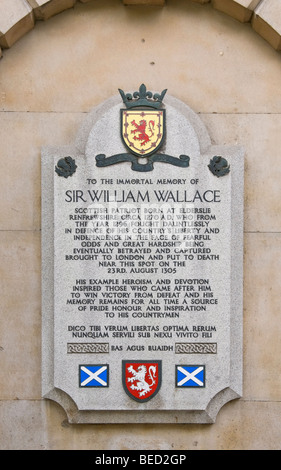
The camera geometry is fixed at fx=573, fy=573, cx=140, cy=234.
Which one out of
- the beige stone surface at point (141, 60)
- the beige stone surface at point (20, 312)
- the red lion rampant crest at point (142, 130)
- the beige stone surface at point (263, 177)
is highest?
the beige stone surface at point (141, 60)

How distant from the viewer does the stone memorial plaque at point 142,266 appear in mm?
5219

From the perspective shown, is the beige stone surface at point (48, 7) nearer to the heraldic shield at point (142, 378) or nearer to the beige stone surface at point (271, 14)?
the beige stone surface at point (271, 14)

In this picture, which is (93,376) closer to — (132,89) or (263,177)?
(263,177)

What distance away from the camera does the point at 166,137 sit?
207 inches

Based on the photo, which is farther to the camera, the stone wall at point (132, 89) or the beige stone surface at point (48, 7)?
the stone wall at point (132, 89)

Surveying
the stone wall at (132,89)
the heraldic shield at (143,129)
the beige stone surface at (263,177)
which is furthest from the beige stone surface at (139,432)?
the heraldic shield at (143,129)

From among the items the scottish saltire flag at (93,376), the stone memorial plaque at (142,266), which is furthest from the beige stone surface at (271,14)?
the scottish saltire flag at (93,376)

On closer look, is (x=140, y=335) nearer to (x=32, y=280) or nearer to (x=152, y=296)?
(x=152, y=296)

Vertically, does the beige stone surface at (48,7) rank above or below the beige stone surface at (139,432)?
above

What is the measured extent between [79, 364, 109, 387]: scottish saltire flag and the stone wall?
0.43 metres

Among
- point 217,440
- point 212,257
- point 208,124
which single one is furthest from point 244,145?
point 217,440

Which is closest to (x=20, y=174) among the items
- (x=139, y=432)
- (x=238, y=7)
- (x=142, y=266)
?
(x=142, y=266)

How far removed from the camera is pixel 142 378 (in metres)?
5.23

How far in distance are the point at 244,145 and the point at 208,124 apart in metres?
0.39
